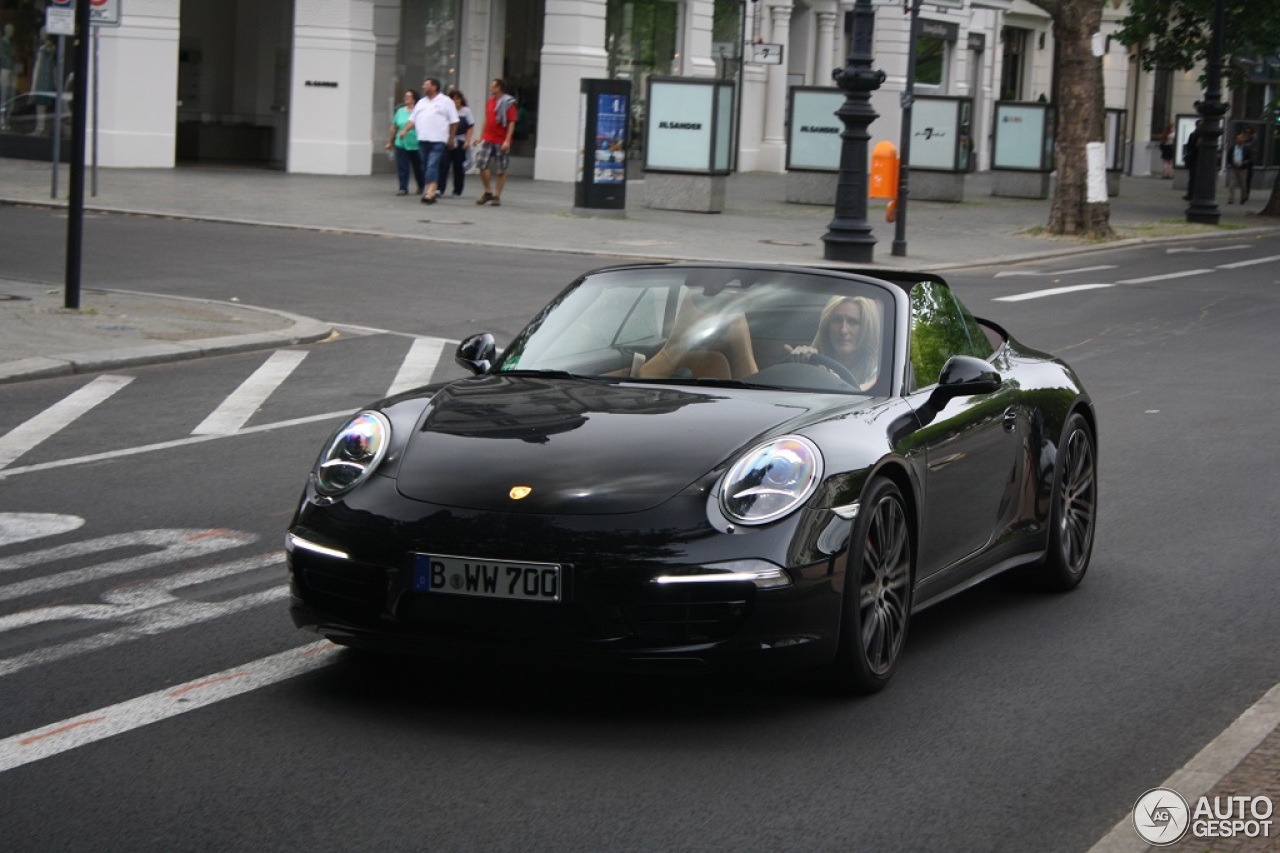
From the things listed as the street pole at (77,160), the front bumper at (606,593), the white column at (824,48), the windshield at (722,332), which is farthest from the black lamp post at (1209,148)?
the front bumper at (606,593)

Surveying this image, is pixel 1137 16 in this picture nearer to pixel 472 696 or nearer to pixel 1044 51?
pixel 1044 51

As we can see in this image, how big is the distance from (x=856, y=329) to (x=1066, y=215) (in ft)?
85.2

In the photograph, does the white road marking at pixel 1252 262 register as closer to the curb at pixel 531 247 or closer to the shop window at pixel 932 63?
Result: the curb at pixel 531 247

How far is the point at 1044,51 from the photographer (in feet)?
214

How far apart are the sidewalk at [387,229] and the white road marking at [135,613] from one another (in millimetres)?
6211

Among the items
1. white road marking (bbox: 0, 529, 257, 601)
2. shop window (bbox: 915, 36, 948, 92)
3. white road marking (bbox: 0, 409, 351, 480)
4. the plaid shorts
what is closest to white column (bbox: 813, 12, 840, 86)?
shop window (bbox: 915, 36, 948, 92)

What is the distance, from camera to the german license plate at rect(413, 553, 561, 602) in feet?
17.7

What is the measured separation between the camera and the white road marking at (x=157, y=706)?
5234 mm

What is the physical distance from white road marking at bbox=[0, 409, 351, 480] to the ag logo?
6.50 m

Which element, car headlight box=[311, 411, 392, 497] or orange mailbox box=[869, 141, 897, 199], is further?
orange mailbox box=[869, 141, 897, 199]

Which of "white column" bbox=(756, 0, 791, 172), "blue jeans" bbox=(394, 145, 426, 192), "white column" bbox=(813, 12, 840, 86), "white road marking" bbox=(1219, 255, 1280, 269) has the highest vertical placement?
"white column" bbox=(813, 12, 840, 86)

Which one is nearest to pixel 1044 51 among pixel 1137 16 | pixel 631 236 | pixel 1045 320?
pixel 1137 16

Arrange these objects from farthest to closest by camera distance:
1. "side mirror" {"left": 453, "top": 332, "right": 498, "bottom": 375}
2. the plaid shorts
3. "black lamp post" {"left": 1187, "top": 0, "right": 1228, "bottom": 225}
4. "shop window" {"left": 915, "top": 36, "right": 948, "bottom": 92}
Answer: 1. "shop window" {"left": 915, "top": 36, "right": 948, "bottom": 92}
2. "black lamp post" {"left": 1187, "top": 0, "right": 1228, "bottom": 225}
3. the plaid shorts
4. "side mirror" {"left": 453, "top": 332, "right": 498, "bottom": 375}

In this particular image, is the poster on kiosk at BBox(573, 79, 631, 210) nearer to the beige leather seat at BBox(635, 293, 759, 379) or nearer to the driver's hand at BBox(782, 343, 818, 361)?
the beige leather seat at BBox(635, 293, 759, 379)
